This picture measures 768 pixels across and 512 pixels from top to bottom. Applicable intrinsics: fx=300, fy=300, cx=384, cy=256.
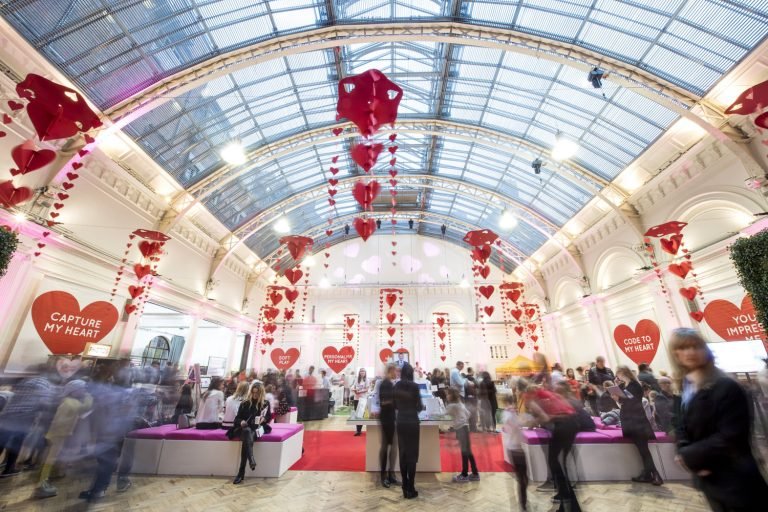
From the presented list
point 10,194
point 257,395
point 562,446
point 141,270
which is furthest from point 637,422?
point 141,270

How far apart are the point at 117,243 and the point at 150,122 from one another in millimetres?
3587

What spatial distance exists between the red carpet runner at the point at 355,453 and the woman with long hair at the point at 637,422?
196 centimetres

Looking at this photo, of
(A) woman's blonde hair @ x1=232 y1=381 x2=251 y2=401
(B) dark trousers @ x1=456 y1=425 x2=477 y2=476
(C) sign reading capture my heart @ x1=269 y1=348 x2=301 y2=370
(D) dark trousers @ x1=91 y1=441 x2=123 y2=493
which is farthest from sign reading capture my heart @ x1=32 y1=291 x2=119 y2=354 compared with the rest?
(B) dark trousers @ x1=456 y1=425 x2=477 y2=476

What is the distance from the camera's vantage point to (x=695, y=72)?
693 cm

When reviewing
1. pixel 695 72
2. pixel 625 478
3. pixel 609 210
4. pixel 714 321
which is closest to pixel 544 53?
pixel 695 72

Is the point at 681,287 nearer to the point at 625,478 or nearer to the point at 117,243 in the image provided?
the point at 625,478

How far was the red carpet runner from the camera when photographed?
5.37 meters

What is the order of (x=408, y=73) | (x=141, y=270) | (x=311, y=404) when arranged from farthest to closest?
1. (x=311, y=404)
2. (x=408, y=73)
3. (x=141, y=270)

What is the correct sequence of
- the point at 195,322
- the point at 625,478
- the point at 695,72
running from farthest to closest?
the point at 195,322 < the point at 695,72 < the point at 625,478

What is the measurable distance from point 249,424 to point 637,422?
5.91 metres

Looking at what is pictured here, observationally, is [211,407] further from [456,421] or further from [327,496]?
[456,421]

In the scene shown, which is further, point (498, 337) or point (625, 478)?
point (498, 337)

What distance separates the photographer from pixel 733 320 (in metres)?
7.14

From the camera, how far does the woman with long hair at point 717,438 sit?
151cm
